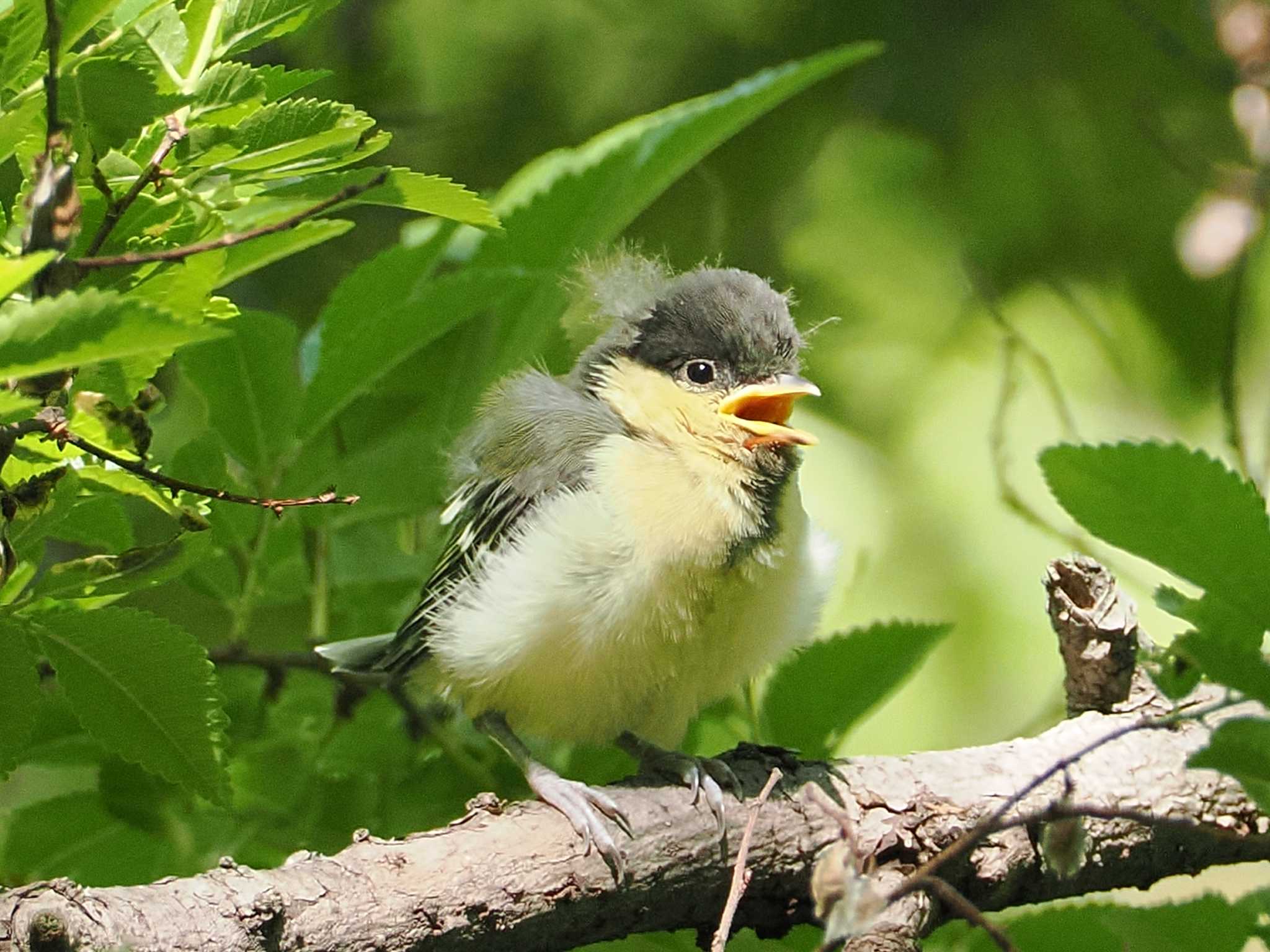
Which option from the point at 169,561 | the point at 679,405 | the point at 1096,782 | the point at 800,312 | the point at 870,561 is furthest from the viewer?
the point at 800,312

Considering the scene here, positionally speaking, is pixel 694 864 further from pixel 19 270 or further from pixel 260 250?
pixel 19 270

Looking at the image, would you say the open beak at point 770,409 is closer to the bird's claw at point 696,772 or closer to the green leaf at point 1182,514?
the bird's claw at point 696,772

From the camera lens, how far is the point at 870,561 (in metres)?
2.48

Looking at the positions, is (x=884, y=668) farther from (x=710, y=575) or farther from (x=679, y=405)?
(x=679, y=405)

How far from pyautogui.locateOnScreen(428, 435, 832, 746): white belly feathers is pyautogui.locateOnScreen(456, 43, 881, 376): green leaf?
0.81 ft

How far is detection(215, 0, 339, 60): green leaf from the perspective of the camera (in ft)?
3.07

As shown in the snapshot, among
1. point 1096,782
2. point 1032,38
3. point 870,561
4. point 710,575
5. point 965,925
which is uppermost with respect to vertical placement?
point 1032,38

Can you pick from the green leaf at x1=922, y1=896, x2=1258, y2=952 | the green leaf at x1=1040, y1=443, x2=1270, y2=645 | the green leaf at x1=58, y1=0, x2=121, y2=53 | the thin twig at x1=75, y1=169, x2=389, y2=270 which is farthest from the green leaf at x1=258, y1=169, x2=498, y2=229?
the green leaf at x1=922, y1=896, x2=1258, y2=952

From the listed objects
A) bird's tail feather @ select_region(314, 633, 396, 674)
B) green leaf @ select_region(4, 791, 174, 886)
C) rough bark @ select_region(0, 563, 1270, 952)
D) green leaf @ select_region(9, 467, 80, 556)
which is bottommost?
green leaf @ select_region(4, 791, 174, 886)

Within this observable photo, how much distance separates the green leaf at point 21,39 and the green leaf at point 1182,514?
68 cm

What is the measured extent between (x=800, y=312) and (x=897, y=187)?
16.7 inches

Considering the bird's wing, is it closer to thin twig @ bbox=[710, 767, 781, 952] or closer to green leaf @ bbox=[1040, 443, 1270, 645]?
thin twig @ bbox=[710, 767, 781, 952]

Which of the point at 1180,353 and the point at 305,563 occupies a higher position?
the point at 305,563

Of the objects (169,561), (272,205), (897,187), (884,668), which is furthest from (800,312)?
(169,561)
